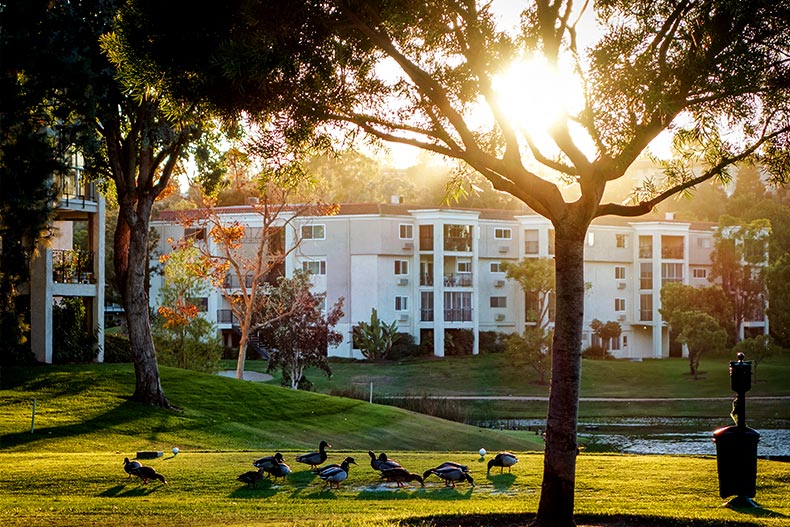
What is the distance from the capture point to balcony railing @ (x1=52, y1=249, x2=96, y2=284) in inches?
1624

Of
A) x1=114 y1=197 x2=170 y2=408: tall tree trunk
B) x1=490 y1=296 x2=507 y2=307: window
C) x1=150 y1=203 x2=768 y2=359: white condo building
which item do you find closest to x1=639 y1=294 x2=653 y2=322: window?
x1=150 y1=203 x2=768 y2=359: white condo building

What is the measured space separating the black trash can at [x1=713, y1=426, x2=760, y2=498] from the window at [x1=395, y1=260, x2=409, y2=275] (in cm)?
5763

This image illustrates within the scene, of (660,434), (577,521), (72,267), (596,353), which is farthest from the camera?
(596,353)

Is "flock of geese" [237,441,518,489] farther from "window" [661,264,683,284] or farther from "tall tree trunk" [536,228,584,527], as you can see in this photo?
"window" [661,264,683,284]

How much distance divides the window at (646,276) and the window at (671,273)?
1.00 metres

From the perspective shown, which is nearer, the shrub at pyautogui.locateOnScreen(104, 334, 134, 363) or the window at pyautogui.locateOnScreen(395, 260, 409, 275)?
the shrub at pyautogui.locateOnScreen(104, 334, 134, 363)

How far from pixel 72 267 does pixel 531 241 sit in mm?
Result: 41088

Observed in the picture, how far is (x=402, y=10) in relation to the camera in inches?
536

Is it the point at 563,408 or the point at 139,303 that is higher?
the point at 139,303

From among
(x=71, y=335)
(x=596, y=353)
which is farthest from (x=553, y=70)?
(x=596, y=353)

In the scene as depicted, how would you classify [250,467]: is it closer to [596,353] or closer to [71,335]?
[71,335]

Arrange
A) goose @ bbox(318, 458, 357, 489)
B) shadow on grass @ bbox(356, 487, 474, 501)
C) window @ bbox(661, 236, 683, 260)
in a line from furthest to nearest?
window @ bbox(661, 236, 683, 260)
goose @ bbox(318, 458, 357, 489)
shadow on grass @ bbox(356, 487, 474, 501)

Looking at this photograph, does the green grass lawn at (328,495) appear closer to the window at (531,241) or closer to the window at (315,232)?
the window at (315,232)

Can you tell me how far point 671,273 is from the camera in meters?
82.0
